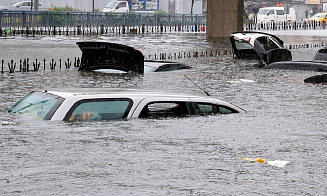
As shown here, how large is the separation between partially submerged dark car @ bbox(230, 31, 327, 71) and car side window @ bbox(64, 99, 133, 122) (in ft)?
44.9

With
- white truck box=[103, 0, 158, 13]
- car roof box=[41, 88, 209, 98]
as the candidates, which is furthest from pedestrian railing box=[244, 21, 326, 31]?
car roof box=[41, 88, 209, 98]

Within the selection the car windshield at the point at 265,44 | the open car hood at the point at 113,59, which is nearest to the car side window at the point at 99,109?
the open car hood at the point at 113,59

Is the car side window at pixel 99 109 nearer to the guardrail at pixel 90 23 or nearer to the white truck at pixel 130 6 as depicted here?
the guardrail at pixel 90 23

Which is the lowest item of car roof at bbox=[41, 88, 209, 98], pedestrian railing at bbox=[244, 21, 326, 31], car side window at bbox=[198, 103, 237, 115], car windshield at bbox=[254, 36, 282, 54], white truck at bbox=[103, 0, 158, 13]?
pedestrian railing at bbox=[244, 21, 326, 31]

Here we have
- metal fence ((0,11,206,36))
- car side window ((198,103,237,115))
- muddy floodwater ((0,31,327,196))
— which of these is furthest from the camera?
metal fence ((0,11,206,36))

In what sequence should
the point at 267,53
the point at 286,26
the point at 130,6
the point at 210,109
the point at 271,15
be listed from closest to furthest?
the point at 210,109, the point at 267,53, the point at 286,26, the point at 130,6, the point at 271,15

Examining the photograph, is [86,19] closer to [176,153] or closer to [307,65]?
[307,65]

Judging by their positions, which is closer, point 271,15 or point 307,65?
point 307,65

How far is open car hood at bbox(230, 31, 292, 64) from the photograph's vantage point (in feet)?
91.3

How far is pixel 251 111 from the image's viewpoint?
15305 millimetres

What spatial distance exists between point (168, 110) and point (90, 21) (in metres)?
42.2

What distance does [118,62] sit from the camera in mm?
22234

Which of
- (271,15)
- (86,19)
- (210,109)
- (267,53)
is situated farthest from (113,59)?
(271,15)

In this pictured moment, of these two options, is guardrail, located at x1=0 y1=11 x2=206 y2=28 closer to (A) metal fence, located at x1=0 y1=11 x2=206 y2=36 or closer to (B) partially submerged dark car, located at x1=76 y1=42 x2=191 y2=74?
(A) metal fence, located at x1=0 y1=11 x2=206 y2=36
